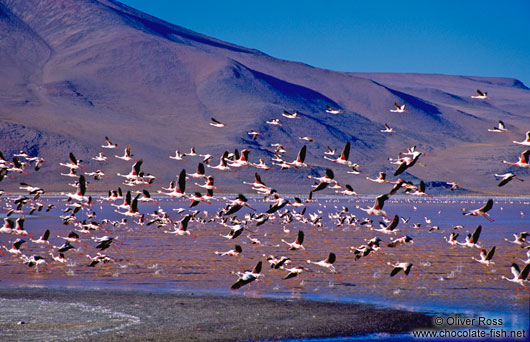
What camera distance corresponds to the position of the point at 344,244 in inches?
1672

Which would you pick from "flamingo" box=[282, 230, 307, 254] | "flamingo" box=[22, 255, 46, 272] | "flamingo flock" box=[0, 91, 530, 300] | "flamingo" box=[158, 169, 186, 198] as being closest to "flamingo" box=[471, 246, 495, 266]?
"flamingo flock" box=[0, 91, 530, 300]

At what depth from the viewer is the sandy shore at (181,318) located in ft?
65.8

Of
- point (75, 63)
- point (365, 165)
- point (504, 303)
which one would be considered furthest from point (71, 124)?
point (504, 303)

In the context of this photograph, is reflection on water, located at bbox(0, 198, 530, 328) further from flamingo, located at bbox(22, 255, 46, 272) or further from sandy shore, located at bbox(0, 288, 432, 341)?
sandy shore, located at bbox(0, 288, 432, 341)

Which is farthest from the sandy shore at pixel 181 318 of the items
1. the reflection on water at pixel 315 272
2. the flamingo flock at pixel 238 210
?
the reflection on water at pixel 315 272

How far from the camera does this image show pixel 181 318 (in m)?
22.0

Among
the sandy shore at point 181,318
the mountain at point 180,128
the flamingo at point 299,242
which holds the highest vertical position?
the mountain at point 180,128

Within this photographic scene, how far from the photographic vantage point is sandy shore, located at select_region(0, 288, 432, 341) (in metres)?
20.1

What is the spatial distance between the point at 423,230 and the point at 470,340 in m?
35.0

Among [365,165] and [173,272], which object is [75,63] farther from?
[173,272]

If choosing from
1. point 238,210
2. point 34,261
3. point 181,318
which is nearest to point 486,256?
point 238,210

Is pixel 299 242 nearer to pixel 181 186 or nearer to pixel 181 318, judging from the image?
pixel 181 186

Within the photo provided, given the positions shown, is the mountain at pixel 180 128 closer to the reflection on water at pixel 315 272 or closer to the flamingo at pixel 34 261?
the reflection on water at pixel 315 272

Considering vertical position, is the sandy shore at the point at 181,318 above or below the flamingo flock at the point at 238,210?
below
